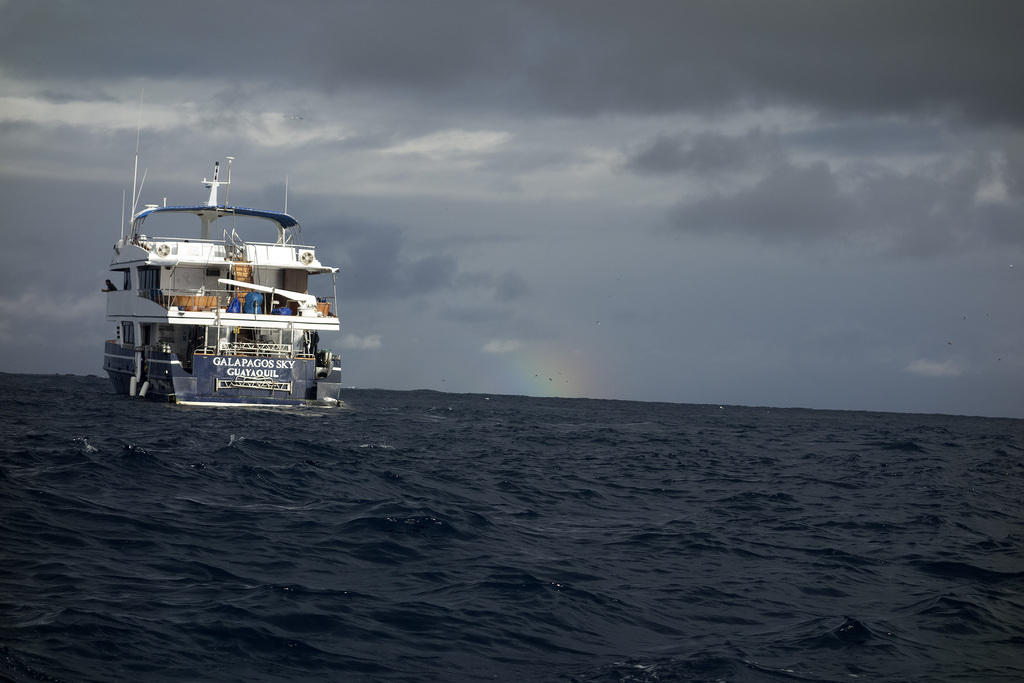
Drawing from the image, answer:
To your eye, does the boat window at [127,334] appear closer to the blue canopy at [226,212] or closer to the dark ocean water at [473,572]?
the blue canopy at [226,212]

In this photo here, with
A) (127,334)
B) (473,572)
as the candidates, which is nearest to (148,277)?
(127,334)

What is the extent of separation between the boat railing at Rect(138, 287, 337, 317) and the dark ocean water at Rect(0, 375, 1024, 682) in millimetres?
19856

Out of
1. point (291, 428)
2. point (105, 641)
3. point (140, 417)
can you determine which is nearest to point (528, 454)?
point (291, 428)

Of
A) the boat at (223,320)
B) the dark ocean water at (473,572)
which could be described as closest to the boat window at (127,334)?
the boat at (223,320)

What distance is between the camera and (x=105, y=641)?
8.79m

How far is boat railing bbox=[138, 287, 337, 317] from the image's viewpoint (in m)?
44.6

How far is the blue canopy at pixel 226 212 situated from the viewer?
171 ft

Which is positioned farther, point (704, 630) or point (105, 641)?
point (704, 630)

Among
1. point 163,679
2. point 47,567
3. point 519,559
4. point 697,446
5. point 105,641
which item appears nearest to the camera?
point 163,679

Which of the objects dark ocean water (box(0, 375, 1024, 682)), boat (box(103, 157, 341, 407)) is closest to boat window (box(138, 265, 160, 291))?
boat (box(103, 157, 341, 407))

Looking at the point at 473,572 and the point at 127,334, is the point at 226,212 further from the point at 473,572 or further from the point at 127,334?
the point at 473,572

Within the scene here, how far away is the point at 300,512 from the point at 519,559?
4355 mm

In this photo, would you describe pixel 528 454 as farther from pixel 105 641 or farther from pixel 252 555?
pixel 105 641

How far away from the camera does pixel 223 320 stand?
141ft
